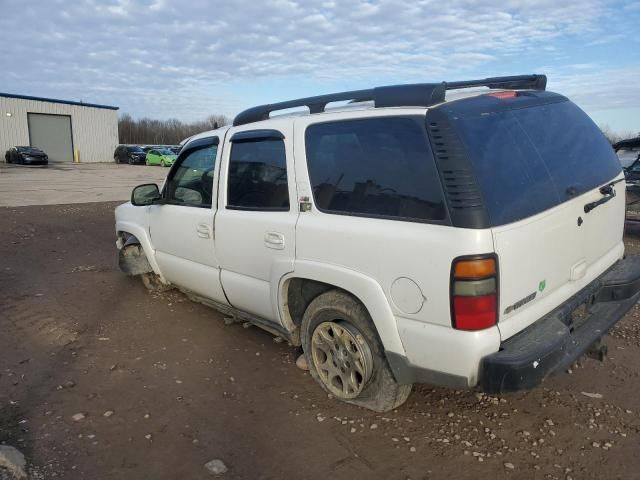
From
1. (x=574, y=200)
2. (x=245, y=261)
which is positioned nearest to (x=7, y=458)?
(x=245, y=261)

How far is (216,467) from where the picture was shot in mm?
2768

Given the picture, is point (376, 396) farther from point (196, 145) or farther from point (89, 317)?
point (89, 317)

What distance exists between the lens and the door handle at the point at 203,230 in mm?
4190

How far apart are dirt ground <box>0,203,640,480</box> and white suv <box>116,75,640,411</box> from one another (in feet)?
1.05

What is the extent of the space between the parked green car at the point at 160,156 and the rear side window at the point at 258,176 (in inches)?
1502

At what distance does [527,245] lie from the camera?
8.69 ft

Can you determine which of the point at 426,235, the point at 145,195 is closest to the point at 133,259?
the point at 145,195

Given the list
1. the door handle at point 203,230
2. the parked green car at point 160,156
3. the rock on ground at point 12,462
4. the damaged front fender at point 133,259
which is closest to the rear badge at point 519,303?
the door handle at point 203,230

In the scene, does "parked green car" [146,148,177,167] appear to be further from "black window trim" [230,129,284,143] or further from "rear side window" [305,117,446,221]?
"rear side window" [305,117,446,221]

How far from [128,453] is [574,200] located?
9.93 ft

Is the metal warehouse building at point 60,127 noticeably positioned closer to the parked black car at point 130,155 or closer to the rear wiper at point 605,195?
the parked black car at point 130,155

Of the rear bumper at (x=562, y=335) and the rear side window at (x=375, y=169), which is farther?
the rear side window at (x=375, y=169)

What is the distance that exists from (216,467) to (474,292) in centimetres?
170

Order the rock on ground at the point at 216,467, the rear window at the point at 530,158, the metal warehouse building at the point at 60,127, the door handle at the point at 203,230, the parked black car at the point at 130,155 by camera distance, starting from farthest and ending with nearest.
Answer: the parked black car at the point at 130,155 < the metal warehouse building at the point at 60,127 < the door handle at the point at 203,230 < the rock on ground at the point at 216,467 < the rear window at the point at 530,158
